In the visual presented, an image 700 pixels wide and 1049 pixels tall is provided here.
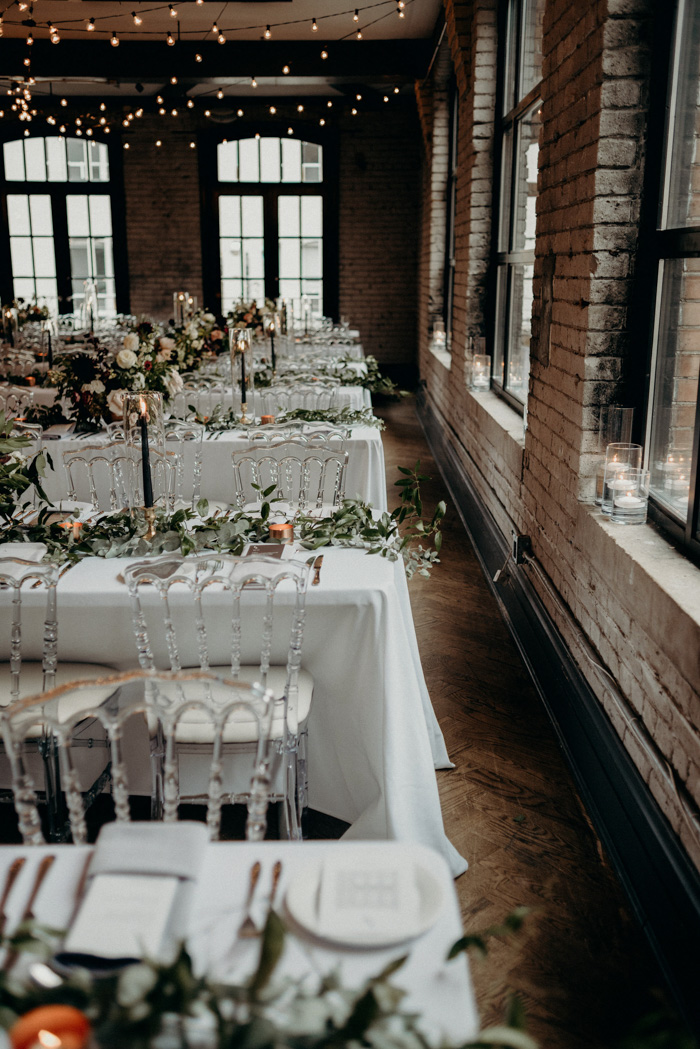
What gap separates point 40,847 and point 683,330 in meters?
2.21

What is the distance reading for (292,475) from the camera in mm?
4496

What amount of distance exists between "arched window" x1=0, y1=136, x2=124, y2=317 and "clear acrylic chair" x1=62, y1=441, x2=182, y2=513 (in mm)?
8578

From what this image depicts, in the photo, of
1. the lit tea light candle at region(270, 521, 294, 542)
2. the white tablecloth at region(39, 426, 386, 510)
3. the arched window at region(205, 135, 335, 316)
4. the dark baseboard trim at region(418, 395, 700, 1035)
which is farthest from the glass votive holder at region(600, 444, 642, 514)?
the arched window at region(205, 135, 335, 316)

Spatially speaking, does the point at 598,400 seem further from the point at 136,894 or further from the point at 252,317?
the point at 252,317

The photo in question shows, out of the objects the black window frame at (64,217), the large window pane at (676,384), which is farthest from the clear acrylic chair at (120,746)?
the black window frame at (64,217)

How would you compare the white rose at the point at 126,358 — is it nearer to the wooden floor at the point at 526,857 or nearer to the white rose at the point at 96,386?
the white rose at the point at 96,386

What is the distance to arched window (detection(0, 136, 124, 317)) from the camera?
12.4 metres

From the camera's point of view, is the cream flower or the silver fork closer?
the silver fork

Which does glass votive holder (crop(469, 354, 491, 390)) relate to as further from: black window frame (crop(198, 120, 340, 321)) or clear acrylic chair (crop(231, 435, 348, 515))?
black window frame (crop(198, 120, 340, 321))

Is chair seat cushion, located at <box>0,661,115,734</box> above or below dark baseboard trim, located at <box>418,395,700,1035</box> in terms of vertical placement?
above

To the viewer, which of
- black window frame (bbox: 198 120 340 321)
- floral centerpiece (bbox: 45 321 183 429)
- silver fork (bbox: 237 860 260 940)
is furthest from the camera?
black window frame (bbox: 198 120 340 321)

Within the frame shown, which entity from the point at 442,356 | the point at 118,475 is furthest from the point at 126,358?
the point at 442,356

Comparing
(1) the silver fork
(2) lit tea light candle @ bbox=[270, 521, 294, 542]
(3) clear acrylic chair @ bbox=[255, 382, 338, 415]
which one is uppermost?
(3) clear acrylic chair @ bbox=[255, 382, 338, 415]

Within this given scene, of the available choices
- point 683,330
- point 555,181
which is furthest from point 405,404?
point 683,330
